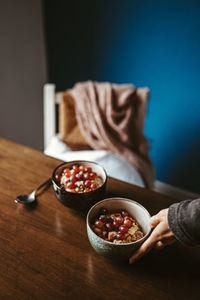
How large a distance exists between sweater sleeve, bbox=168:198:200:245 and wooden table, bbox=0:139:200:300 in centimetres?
11

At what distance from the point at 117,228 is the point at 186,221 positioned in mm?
189

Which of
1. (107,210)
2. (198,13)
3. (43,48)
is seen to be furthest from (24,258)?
(43,48)

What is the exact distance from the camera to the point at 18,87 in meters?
1.96

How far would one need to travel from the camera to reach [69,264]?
0.60 metres

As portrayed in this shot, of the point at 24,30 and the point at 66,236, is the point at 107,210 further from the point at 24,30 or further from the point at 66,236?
the point at 24,30

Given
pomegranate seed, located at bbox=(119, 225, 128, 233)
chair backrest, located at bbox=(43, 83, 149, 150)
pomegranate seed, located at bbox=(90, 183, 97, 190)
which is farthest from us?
chair backrest, located at bbox=(43, 83, 149, 150)

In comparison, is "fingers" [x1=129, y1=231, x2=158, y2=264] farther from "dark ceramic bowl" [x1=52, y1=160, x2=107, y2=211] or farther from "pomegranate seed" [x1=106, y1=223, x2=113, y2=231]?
"dark ceramic bowl" [x1=52, y1=160, x2=107, y2=211]

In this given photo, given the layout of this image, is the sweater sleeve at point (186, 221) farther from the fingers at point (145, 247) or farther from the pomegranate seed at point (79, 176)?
the pomegranate seed at point (79, 176)

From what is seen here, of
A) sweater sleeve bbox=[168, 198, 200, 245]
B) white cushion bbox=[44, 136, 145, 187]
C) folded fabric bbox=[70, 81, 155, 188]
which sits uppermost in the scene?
sweater sleeve bbox=[168, 198, 200, 245]

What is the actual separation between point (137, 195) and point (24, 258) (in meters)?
0.41

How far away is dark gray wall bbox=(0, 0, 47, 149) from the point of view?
1752mm

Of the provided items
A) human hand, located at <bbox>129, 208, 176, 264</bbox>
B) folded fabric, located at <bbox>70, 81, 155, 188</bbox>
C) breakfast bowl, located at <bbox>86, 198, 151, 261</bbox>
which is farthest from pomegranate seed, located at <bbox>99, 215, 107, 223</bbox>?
folded fabric, located at <bbox>70, 81, 155, 188</bbox>

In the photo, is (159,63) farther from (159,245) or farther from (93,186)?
(159,245)

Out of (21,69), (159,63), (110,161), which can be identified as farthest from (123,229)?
(21,69)
